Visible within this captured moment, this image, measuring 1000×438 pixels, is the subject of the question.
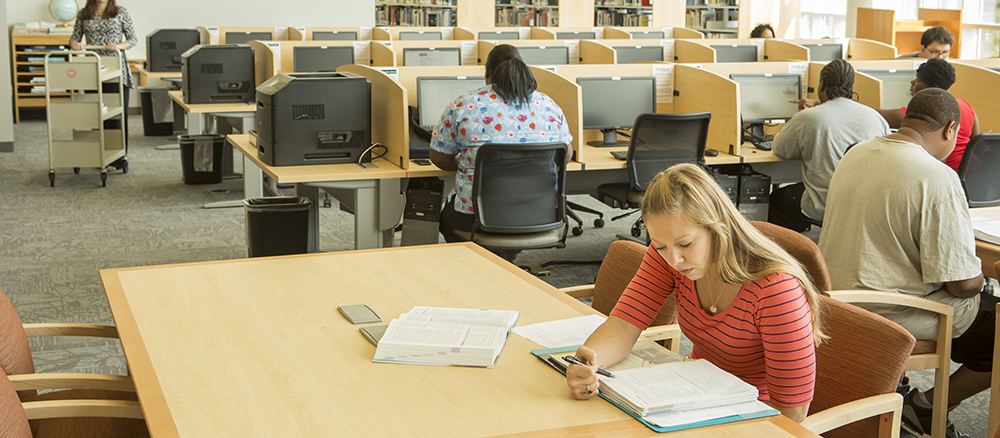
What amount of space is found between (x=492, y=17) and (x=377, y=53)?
A: 5.53 metres

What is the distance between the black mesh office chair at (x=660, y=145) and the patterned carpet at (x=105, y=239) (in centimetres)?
62

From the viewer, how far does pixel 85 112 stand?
6383mm

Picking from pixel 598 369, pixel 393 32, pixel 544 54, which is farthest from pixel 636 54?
pixel 598 369

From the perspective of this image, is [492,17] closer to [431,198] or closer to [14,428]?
[431,198]

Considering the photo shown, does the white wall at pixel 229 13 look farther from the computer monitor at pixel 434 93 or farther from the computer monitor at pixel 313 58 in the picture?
the computer monitor at pixel 434 93

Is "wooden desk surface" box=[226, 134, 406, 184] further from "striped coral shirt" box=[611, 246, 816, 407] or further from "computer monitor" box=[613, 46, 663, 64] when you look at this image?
"computer monitor" box=[613, 46, 663, 64]

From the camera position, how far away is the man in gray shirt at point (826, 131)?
4113 millimetres

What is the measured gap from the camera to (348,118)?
3.98 meters

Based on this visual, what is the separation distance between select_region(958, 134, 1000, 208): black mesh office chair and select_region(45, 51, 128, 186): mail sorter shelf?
5.45 m

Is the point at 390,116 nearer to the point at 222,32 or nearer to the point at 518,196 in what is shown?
the point at 518,196

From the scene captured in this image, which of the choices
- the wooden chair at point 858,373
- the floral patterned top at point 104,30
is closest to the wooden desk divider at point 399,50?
the floral patterned top at point 104,30

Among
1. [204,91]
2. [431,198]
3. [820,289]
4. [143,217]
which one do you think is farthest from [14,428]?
[204,91]

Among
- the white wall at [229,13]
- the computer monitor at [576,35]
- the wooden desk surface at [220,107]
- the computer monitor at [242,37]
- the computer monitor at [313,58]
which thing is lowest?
the wooden desk surface at [220,107]

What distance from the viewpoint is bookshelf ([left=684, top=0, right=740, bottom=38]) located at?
41.0ft
